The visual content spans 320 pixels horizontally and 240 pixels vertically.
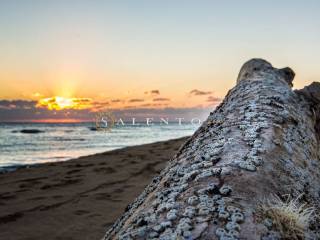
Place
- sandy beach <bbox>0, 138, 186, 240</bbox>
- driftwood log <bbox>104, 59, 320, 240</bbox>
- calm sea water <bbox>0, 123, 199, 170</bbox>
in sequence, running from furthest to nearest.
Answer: calm sea water <bbox>0, 123, 199, 170</bbox>, sandy beach <bbox>0, 138, 186, 240</bbox>, driftwood log <bbox>104, 59, 320, 240</bbox>

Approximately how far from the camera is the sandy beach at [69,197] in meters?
5.37

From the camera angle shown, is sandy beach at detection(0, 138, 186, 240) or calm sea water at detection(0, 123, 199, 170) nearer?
sandy beach at detection(0, 138, 186, 240)

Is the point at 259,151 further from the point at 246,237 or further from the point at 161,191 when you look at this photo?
the point at 246,237

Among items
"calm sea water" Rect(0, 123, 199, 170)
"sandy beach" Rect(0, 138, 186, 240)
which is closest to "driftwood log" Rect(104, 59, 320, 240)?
"sandy beach" Rect(0, 138, 186, 240)

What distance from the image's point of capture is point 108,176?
9.17 meters

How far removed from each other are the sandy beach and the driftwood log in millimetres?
2638

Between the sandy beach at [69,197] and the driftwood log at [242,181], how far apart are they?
8.65 feet

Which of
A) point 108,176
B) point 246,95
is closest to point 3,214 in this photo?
point 108,176

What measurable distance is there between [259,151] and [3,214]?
4.99 metres

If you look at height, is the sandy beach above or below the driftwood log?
below

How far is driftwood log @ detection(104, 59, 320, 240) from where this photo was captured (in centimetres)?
192

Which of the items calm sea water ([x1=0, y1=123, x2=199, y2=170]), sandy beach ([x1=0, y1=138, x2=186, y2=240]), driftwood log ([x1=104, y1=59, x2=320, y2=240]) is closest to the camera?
driftwood log ([x1=104, y1=59, x2=320, y2=240])

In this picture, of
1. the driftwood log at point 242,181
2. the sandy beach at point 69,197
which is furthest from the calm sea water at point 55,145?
the driftwood log at point 242,181

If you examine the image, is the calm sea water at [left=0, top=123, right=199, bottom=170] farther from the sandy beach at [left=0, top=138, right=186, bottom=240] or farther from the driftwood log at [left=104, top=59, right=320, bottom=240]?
the driftwood log at [left=104, top=59, right=320, bottom=240]
